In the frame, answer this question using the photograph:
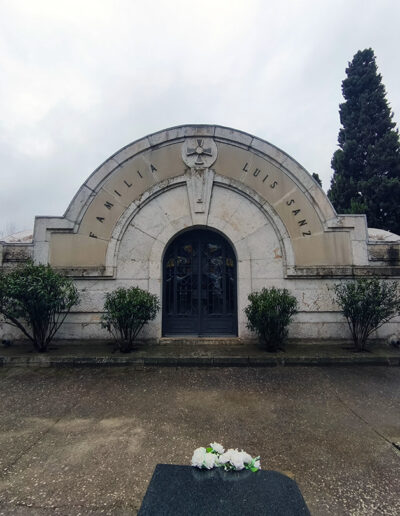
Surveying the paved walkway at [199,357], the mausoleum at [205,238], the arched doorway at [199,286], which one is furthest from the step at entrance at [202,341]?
the paved walkway at [199,357]

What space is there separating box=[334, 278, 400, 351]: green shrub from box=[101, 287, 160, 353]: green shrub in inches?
179

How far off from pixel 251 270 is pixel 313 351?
2.41 metres

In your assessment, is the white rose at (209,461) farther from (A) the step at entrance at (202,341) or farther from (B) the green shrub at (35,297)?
(B) the green shrub at (35,297)

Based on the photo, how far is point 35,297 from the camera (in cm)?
610

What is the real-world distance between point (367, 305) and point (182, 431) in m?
5.13

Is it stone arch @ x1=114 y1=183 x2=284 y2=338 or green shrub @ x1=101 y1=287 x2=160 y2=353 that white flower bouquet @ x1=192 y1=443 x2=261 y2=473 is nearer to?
green shrub @ x1=101 y1=287 x2=160 y2=353

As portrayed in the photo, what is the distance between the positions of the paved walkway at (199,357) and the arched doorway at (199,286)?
3.48 feet

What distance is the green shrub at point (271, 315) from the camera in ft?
21.0

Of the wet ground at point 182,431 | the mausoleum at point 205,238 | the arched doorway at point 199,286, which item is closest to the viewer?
the wet ground at point 182,431

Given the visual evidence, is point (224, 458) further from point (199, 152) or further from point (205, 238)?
point (199, 152)

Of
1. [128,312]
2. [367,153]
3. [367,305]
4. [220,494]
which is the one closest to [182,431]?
[220,494]

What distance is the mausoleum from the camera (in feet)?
24.1

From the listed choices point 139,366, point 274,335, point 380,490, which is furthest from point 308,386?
point 139,366

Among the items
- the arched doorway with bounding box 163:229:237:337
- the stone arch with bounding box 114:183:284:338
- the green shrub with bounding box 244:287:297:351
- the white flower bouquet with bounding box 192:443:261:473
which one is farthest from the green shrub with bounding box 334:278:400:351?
the white flower bouquet with bounding box 192:443:261:473
